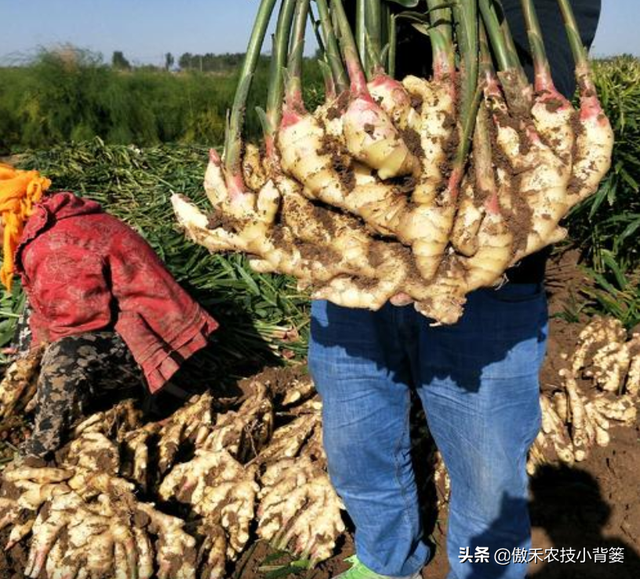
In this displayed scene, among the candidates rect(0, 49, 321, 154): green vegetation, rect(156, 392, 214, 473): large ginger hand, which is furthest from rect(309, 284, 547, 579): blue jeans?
rect(0, 49, 321, 154): green vegetation

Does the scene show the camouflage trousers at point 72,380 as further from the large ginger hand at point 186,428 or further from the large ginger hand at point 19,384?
the large ginger hand at point 186,428

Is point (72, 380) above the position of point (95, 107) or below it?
below

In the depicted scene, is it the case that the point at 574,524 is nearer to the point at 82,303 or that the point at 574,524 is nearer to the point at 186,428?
the point at 186,428

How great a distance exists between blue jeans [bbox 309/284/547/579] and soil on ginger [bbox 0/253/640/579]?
443 mm

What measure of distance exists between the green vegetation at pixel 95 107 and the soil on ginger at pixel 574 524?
550cm

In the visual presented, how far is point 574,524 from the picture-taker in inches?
95.0

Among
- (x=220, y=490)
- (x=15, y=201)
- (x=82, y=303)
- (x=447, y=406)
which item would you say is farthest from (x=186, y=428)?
(x=447, y=406)

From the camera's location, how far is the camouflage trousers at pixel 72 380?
8.30 ft

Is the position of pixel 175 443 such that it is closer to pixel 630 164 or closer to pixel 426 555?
pixel 426 555

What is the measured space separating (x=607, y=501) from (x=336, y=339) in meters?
1.39

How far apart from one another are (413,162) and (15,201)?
6.48 ft

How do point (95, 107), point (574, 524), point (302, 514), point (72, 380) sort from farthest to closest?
1. point (95, 107)
2. point (72, 380)
3. point (574, 524)
4. point (302, 514)

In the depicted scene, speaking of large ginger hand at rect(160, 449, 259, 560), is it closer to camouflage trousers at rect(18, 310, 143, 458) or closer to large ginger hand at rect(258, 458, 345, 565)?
large ginger hand at rect(258, 458, 345, 565)

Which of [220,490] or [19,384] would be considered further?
[19,384]
